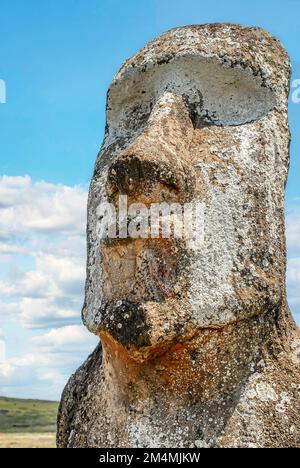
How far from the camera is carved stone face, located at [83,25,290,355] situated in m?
4.77

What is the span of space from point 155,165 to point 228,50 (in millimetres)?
1137

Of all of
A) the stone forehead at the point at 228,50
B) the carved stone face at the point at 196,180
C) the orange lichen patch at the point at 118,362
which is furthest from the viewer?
the stone forehead at the point at 228,50

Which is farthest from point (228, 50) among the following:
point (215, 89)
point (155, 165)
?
point (155, 165)

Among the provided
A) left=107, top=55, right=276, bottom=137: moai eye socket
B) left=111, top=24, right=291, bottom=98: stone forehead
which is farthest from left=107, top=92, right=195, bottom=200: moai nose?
left=111, top=24, right=291, bottom=98: stone forehead

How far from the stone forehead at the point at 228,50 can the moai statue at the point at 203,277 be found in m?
0.01

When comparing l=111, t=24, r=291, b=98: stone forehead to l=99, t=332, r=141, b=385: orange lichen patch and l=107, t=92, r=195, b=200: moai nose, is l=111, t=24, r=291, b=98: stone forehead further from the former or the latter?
l=99, t=332, r=141, b=385: orange lichen patch

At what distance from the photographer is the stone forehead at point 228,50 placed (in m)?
5.43

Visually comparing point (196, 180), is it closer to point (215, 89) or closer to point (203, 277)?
point (203, 277)

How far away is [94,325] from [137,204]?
0.80m

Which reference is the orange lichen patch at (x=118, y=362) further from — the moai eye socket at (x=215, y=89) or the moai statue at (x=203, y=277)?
the moai eye socket at (x=215, y=89)

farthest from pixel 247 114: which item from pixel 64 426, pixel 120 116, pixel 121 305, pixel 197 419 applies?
pixel 64 426

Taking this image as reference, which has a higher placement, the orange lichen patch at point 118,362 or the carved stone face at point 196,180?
the carved stone face at point 196,180

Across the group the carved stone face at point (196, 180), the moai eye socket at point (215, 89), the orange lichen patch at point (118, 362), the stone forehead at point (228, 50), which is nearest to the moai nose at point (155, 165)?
the carved stone face at point (196, 180)

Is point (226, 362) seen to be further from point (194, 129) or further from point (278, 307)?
point (194, 129)
